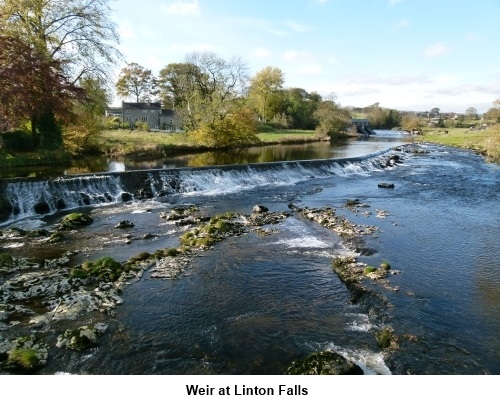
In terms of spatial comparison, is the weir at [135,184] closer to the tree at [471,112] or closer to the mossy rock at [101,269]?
the mossy rock at [101,269]

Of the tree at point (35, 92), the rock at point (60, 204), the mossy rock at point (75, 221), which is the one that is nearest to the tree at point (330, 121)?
the tree at point (35, 92)

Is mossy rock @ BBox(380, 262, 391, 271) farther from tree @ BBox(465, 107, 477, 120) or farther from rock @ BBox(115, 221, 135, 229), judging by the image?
tree @ BBox(465, 107, 477, 120)

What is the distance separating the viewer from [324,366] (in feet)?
21.3

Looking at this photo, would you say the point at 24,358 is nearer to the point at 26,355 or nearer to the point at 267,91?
the point at 26,355

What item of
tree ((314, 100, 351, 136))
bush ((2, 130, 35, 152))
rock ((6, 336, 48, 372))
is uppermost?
tree ((314, 100, 351, 136))

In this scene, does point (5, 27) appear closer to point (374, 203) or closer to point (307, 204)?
point (307, 204)

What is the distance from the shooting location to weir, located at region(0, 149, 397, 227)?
18.6m

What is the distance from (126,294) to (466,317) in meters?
8.80

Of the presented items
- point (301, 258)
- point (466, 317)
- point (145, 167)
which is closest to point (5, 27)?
point (145, 167)

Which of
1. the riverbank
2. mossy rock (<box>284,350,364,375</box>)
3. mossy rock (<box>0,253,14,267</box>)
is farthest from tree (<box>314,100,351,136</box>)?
mossy rock (<box>284,350,364,375</box>)

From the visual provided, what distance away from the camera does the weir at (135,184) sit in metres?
18.6

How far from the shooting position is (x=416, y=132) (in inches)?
4186

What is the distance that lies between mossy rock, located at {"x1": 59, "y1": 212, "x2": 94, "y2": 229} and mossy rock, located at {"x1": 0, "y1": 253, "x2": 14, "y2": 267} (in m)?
3.96

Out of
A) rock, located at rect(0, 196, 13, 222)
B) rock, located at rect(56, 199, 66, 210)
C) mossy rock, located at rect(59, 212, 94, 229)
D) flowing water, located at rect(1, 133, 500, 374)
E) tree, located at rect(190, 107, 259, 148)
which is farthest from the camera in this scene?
tree, located at rect(190, 107, 259, 148)
